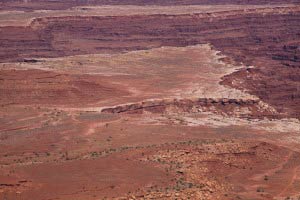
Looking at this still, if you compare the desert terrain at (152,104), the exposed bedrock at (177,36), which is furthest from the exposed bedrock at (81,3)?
the exposed bedrock at (177,36)

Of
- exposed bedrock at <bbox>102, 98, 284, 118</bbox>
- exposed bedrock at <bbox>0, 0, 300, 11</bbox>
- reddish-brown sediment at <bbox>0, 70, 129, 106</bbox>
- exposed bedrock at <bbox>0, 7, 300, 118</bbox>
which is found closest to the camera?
exposed bedrock at <bbox>102, 98, 284, 118</bbox>

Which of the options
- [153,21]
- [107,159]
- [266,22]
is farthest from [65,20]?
[107,159]

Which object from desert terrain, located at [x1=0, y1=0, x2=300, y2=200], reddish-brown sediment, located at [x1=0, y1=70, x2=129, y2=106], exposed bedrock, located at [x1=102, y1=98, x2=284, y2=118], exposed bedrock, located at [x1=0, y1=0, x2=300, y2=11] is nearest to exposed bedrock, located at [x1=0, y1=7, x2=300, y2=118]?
desert terrain, located at [x1=0, y1=0, x2=300, y2=200]

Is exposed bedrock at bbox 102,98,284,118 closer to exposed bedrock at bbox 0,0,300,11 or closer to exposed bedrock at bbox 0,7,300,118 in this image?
exposed bedrock at bbox 0,7,300,118

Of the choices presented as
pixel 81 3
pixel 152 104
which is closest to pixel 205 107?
pixel 152 104

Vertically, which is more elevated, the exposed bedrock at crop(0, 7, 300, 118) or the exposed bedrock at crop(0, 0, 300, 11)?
the exposed bedrock at crop(0, 0, 300, 11)

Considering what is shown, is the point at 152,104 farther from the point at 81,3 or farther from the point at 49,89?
the point at 81,3

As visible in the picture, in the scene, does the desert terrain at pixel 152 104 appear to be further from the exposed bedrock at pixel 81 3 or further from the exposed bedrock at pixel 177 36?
the exposed bedrock at pixel 81 3

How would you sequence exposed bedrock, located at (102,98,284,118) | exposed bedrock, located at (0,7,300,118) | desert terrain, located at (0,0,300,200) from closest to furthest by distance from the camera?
desert terrain, located at (0,0,300,200), exposed bedrock, located at (102,98,284,118), exposed bedrock, located at (0,7,300,118)
